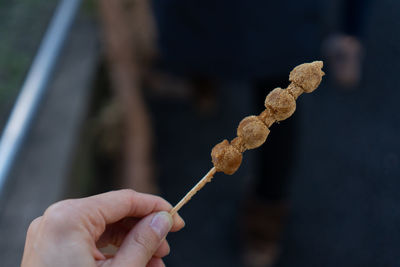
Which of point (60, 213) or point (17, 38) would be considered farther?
point (17, 38)

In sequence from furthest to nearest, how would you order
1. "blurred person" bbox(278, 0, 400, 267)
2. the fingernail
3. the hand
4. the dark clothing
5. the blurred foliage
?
the blurred foliage < the dark clothing < "blurred person" bbox(278, 0, 400, 267) < the fingernail < the hand

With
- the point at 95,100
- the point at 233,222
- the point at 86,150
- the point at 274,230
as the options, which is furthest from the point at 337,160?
the point at 95,100

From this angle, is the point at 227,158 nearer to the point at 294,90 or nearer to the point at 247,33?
the point at 294,90

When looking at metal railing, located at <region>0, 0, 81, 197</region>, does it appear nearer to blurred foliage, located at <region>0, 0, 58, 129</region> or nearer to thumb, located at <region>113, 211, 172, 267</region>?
blurred foliage, located at <region>0, 0, 58, 129</region>

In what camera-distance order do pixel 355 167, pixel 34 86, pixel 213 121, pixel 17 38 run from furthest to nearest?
pixel 213 121, pixel 17 38, pixel 34 86, pixel 355 167

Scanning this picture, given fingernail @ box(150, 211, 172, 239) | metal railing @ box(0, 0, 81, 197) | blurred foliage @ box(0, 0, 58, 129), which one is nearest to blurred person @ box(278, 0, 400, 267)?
fingernail @ box(150, 211, 172, 239)

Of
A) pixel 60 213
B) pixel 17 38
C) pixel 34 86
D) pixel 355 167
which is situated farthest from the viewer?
pixel 17 38

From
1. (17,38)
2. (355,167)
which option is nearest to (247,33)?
(355,167)

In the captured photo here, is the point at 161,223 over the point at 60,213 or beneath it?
beneath
